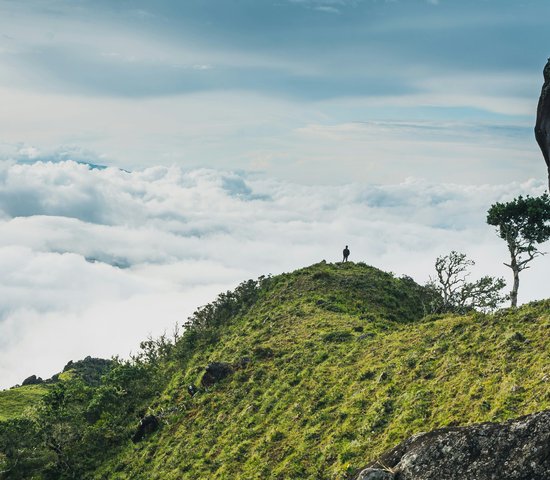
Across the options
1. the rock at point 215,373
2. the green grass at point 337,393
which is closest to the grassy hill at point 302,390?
the green grass at point 337,393

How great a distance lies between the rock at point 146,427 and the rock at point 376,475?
49.8m

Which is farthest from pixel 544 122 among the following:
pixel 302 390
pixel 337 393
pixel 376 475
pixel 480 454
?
pixel 302 390

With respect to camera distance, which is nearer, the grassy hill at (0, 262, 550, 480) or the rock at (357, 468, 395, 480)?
the rock at (357, 468, 395, 480)

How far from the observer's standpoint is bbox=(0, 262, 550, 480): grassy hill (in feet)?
111

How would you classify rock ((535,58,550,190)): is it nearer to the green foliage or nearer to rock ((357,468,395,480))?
rock ((357,468,395,480))

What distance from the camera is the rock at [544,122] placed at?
20.8m

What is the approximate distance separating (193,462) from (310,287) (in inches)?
1769

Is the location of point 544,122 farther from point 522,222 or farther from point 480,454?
point 522,222

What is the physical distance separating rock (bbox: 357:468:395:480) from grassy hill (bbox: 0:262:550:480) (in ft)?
55.2

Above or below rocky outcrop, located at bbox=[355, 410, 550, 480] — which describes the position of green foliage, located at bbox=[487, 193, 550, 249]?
above

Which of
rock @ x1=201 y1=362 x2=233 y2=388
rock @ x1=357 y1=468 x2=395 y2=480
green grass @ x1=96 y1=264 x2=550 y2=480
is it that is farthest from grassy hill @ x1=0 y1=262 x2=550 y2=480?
rock @ x1=357 y1=468 x2=395 y2=480

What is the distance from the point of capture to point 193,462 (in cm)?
4600

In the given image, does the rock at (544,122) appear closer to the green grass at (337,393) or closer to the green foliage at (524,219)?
the green grass at (337,393)

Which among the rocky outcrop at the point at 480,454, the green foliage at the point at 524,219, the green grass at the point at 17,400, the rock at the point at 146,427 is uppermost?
the green foliage at the point at 524,219
